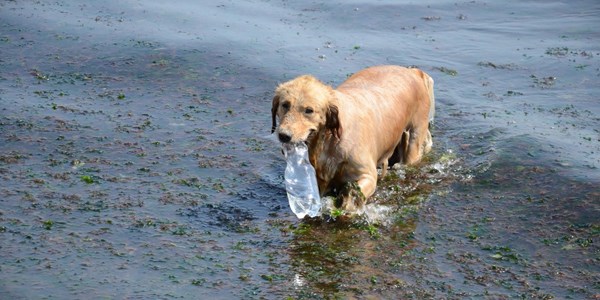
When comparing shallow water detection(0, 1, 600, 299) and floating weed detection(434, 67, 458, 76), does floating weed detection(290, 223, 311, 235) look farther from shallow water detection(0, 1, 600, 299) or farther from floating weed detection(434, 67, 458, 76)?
floating weed detection(434, 67, 458, 76)

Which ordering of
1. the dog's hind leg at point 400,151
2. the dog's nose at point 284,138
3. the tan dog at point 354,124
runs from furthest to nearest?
the dog's hind leg at point 400,151 → the tan dog at point 354,124 → the dog's nose at point 284,138

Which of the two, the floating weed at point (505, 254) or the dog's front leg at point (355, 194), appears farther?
the dog's front leg at point (355, 194)

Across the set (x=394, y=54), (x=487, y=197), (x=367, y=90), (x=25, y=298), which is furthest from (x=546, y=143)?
(x=25, y=298)

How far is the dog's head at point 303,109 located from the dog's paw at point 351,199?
0.56 meters

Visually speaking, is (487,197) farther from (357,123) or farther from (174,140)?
(174,140)

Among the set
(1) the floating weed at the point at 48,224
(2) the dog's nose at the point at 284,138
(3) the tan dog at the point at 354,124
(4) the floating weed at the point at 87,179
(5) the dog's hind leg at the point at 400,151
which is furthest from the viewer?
(5) the dog's hind leg at the point at 400,151

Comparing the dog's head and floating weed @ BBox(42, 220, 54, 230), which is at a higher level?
the dog's head

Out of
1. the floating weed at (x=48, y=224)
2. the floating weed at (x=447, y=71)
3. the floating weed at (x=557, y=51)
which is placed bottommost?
the floating weed at (x=48, y=224)

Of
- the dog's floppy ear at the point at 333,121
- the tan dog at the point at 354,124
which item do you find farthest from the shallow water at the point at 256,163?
the dog's floppy ear at the point at 333,121

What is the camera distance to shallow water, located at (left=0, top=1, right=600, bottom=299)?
6625 mm

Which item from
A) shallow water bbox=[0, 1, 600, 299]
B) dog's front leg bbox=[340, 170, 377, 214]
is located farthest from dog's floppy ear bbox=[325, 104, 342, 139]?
shallow water bbox=[0, 1, 600, 299]

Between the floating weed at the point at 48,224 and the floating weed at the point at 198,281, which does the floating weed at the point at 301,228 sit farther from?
the floating weed at the point at 48,224

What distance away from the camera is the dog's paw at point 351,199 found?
786cm

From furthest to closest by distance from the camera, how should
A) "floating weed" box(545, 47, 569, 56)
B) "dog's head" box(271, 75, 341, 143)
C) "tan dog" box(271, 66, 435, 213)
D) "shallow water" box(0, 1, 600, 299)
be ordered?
1. "floating weed" box(545, 47, 569, 56)
2. "tan dog" box(271, 66, 435, 213)
3. "dog's head" box(271, 75, 341, 143)
4. "shallow water" box(0, 1, 600, 299)
